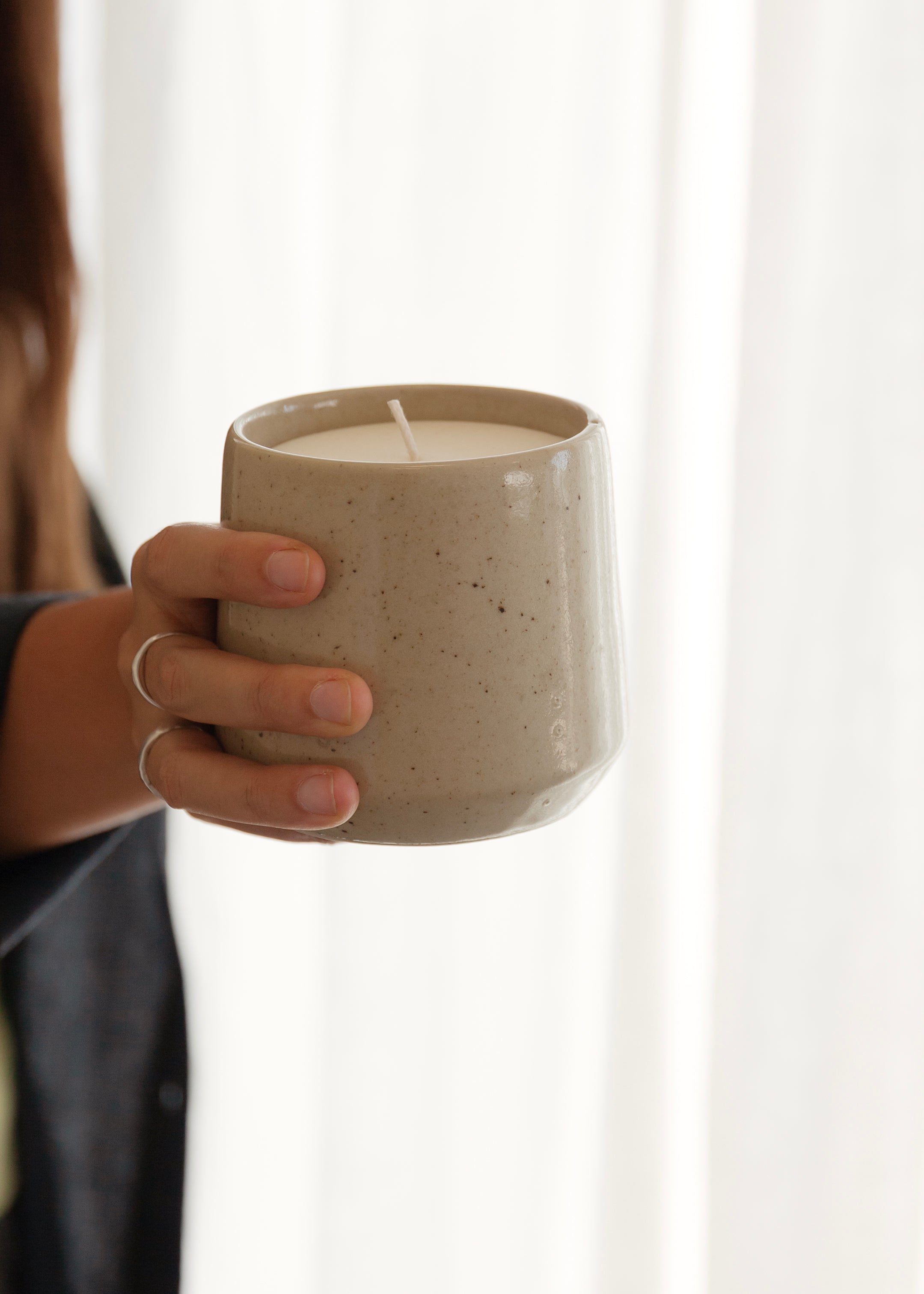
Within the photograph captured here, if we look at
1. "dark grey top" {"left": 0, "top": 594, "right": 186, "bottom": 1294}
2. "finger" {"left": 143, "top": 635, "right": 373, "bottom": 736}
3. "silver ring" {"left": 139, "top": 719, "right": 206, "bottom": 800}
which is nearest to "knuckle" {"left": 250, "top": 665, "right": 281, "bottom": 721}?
"finger" {"left": 143, "top": 635, "right": 373, "bottom": 736}

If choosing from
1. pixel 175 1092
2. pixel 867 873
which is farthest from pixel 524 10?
pixel 175 1092

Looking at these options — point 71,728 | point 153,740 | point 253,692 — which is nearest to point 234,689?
point 253,692

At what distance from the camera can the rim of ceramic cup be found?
43cm

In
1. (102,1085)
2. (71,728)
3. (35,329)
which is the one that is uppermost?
(35,329)

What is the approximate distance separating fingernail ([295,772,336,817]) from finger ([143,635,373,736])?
0.05 feet

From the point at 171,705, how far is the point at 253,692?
3.0 inches

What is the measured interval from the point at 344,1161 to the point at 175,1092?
1.25ft

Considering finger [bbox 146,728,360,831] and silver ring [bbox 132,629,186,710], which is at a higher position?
silver ring [bbox 132,629,186,710]

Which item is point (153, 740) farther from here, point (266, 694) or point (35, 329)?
point (35, 329)

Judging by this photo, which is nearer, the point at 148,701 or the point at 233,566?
the point at 233,566

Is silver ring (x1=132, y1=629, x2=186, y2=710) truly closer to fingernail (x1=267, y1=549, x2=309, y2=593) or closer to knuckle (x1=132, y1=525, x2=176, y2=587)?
knuckle (x1=132, y1=525, x2=176, y2=587)

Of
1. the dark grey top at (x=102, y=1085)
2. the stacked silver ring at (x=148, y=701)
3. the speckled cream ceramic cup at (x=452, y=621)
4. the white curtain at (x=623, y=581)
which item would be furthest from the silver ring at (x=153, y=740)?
the white curtain at (x=623, y=581)

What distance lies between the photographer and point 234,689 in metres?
0.40

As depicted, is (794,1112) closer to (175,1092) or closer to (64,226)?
(175,1092)
